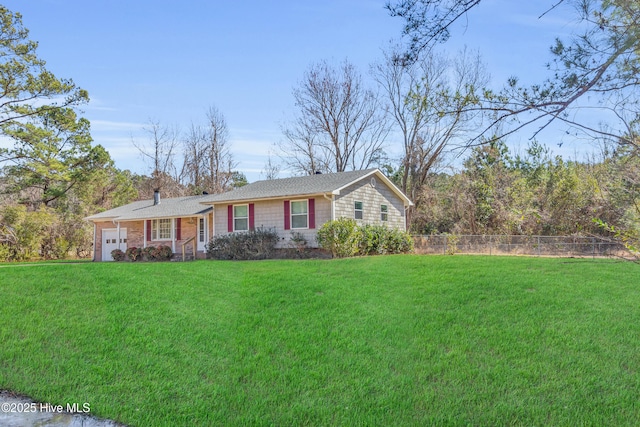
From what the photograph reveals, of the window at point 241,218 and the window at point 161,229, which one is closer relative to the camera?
the window at point 241,218

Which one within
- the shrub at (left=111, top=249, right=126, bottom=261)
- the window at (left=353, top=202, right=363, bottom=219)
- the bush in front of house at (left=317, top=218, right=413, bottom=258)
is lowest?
the shrub at (left=111, top=249, right=126, bottom=261)

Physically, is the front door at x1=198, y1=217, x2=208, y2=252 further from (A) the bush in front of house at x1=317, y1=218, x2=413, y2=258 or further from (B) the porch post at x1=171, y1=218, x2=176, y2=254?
(A) the bush in front of house at x1=317, y1=218, x2=413, y2=258

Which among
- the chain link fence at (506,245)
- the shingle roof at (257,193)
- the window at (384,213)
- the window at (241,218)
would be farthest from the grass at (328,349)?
the window at (384,213)

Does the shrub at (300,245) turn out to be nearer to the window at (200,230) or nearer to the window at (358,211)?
the window at (358,211)

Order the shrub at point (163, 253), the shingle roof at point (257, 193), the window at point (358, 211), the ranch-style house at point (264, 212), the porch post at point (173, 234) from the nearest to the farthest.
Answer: the ranch-style house at point (264, 212), the shingle roof at point (257, 193), the window at point (358, 211), the shrub at point (163, 253), the porch post at point (173, 234)

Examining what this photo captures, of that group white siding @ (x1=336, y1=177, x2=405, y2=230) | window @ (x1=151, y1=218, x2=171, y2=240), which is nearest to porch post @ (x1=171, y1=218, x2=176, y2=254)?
window @ (x1=151, y1=218, x2=171, y2=240)

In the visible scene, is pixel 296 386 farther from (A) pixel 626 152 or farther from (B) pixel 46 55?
(B) pixel 46 55

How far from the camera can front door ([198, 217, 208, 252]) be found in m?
21.6

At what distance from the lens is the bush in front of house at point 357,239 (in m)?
17.1

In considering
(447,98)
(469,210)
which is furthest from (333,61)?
(447,98)

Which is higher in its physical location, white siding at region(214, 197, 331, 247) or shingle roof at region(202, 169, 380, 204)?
shingle roof at region(202, 169, 380, 204)

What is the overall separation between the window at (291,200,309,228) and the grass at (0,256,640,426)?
8.29m

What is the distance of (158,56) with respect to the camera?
1320cm

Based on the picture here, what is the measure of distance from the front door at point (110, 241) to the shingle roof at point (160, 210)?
852 mm
